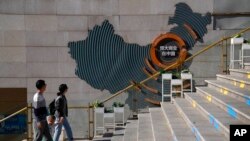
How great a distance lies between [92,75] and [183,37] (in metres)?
3.59

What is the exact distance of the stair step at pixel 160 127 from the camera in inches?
350

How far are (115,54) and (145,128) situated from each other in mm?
4567

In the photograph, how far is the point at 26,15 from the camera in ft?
48.9

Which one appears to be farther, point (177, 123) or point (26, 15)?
point (26, 15)

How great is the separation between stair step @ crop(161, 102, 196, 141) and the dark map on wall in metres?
2.81

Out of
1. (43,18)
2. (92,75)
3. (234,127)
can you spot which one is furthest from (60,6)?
(234,127)

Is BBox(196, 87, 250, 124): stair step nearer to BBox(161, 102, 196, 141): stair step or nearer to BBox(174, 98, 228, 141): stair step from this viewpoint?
BBox(174, 98, 228, 141): stair step

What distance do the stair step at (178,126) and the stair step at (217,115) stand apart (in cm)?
52

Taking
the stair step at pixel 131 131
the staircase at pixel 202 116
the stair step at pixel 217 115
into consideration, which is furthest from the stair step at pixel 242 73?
the stair step at pixel 131 131

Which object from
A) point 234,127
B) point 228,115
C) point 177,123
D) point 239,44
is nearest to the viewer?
point 234,127

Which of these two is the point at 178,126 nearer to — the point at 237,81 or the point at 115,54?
the point at 237,81

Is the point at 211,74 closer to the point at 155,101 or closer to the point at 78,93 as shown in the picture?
the point at 155,101

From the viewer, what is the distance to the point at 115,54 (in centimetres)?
1489

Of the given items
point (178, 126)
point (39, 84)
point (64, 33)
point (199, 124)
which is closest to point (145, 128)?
point (178, 126)
